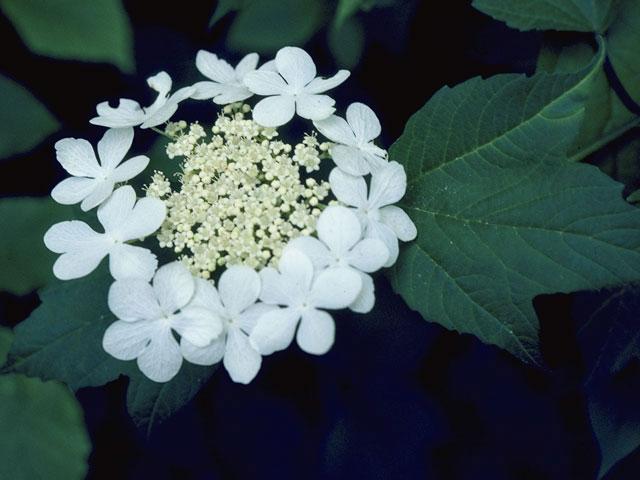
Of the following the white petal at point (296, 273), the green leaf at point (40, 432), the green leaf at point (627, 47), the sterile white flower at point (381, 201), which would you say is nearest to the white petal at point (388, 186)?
the sterile white flower at point (381, 201)

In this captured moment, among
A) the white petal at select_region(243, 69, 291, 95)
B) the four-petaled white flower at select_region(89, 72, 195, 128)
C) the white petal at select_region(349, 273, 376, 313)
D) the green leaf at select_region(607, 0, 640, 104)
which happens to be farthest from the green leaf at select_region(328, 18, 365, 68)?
the white petal at select_region(349, 273, 376, 313)

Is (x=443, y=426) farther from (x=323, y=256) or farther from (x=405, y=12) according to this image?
(x=405, y=12)

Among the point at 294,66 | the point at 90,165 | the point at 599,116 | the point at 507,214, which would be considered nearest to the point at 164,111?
the point at 90,165

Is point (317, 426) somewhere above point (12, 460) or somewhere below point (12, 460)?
above

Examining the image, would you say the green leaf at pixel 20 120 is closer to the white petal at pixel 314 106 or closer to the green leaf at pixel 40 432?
the green leaf at pixel 40 432

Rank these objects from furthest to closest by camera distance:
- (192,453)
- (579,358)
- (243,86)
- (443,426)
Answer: (192,453) < (443,426) < (579,358) < (243,86)

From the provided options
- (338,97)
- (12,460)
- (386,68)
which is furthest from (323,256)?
(12,460)

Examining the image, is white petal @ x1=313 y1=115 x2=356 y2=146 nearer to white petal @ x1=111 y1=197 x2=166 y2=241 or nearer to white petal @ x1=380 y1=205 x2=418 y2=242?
white petal @ x1=380 y1=205 x2=418 y2=242
